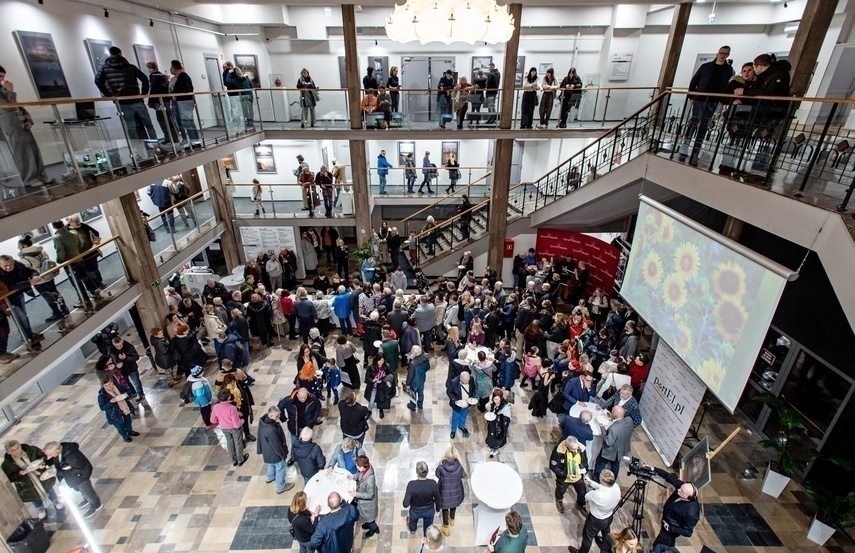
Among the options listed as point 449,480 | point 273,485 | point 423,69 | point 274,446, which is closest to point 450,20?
point 449,480

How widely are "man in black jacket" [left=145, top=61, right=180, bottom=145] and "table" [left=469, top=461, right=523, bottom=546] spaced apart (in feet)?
27.0

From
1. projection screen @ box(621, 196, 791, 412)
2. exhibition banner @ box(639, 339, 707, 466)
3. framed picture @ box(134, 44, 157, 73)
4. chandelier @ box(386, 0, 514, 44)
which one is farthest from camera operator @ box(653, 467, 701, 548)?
framed picture @ box(134, 44, 157, 73)

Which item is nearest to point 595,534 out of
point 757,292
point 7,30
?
point 757,292

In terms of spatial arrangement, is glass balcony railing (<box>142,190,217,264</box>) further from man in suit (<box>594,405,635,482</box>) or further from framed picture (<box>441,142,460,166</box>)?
man in suit (<box>594,405,635,482</box>)

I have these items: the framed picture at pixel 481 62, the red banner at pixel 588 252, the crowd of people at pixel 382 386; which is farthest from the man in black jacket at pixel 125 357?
the framed picture at pixel 481 62

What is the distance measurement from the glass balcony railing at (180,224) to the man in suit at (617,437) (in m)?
9.42

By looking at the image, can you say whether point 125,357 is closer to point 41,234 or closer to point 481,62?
point 41,234

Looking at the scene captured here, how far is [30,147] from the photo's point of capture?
5332mm

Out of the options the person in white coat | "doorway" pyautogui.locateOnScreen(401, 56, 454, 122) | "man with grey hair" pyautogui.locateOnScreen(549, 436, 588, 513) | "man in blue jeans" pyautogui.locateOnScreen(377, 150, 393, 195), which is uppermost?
"doorway" pyautogui.locateOnScreen(401, 56, 454, 122)

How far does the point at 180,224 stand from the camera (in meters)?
10.5

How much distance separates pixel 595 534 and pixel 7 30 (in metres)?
12.3

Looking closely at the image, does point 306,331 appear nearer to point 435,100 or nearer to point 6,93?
point 6,93

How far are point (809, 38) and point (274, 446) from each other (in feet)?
33.7

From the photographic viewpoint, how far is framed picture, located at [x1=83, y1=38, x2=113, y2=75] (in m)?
9.32
